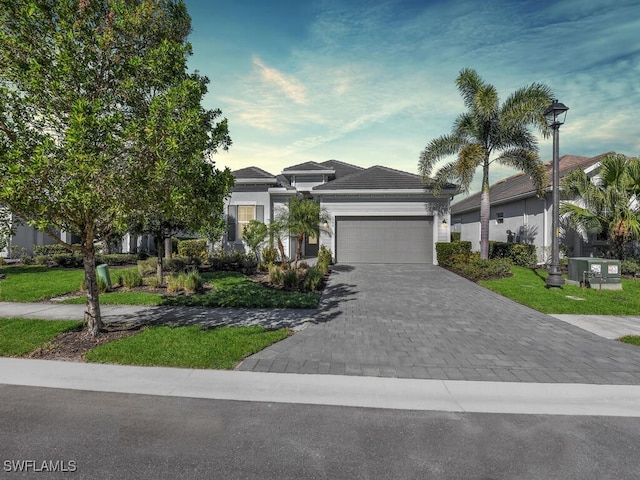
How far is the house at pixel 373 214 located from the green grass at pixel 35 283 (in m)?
8.39

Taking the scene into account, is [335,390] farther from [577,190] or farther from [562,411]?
[577,190]

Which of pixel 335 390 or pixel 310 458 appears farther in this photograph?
pixel 335 390

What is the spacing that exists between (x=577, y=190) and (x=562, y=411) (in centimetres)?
1518

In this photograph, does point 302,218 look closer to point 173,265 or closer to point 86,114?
point 173,265

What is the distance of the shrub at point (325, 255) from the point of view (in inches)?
614

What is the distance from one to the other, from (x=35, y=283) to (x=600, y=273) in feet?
66.1

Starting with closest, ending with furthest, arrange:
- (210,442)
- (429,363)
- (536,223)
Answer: (210,442)
(429,363)
(536,223)

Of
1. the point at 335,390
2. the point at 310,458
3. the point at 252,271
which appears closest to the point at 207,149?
the point at 335,390

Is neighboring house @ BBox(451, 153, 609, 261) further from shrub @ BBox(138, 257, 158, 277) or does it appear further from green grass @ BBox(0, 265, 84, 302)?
green grass @ BBox(0, 265, 84, 302)

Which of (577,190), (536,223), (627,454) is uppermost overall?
(577,190)

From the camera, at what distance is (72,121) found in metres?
4.20

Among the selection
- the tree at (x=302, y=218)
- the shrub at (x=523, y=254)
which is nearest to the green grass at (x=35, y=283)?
the tree at (x=302, y=218)

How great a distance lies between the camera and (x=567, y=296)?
9.87 meters

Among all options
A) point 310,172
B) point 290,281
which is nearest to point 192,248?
point 310,172
